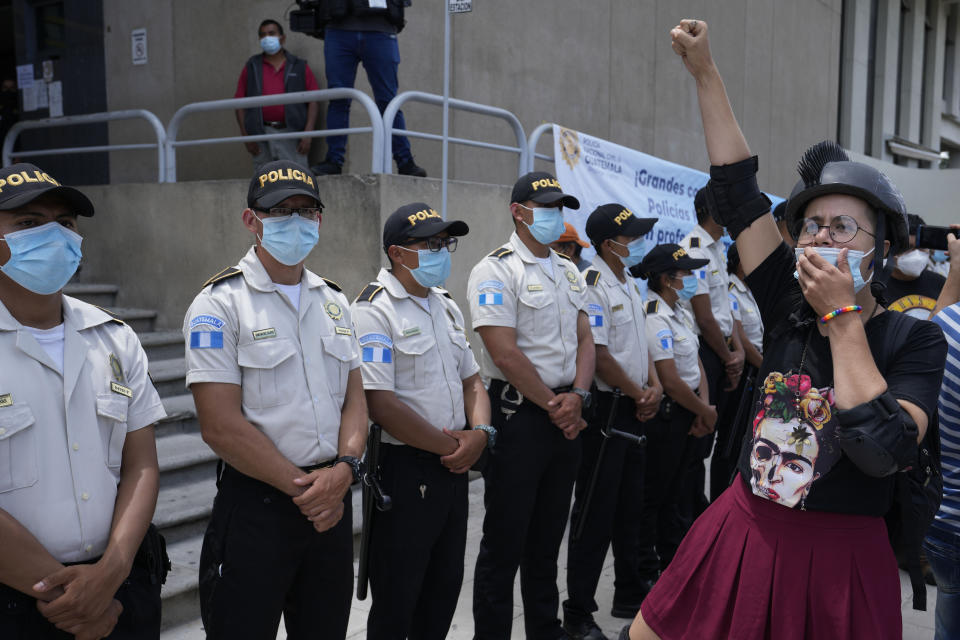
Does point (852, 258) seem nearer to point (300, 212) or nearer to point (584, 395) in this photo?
point (300, 212)

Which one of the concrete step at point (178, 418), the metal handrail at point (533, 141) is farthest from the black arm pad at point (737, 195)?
the metal handrail at point (533, 141)

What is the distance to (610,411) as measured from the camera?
452 centimetres

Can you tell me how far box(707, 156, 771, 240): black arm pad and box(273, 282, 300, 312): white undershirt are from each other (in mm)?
1499

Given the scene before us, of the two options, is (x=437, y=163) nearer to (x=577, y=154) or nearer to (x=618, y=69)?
(x=577, y=154)

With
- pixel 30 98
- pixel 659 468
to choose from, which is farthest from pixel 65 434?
pixel 30 98

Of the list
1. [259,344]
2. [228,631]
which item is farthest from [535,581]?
[259,344]

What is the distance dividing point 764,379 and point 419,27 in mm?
6301

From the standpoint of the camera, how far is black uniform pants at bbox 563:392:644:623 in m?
4.32

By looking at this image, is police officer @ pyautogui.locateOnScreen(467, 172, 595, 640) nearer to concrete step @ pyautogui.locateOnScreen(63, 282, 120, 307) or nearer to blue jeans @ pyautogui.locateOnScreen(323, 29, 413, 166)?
blue jeans @ pyautogui.locateOnScreen(323, 29, 413, 166)

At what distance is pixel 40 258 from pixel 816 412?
2071 mm

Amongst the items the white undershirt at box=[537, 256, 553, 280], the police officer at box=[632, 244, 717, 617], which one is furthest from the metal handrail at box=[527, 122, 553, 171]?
the white undershirt at box=[537, 256, 553, 280]

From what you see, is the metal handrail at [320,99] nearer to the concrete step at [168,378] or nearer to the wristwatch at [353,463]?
the concrete step at [168,378]

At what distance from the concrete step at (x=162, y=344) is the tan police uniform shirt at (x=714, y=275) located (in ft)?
12.5

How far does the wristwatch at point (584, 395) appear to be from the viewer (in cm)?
410
